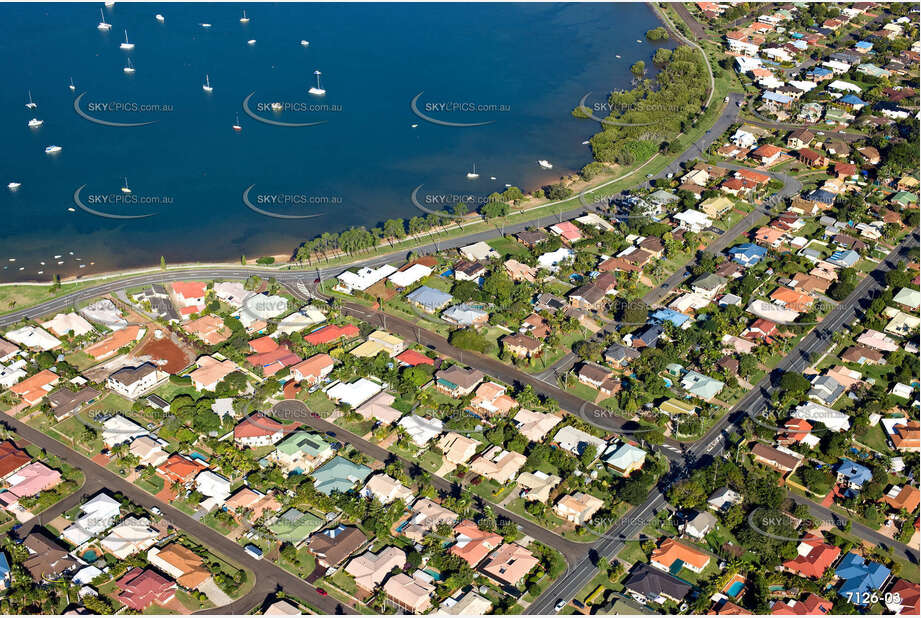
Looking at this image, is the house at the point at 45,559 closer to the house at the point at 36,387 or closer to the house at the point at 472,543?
the house at the point at 36,387

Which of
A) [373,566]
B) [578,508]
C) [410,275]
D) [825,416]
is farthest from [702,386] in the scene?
[373,566]

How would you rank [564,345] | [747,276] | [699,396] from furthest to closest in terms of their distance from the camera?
[747,276] → [564,345] → [699,396]

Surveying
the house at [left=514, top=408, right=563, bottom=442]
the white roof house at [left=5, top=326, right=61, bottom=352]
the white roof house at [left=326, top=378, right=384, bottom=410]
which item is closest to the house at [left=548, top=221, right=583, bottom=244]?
the house at [left=514, top=408, right=563, bottom=442]

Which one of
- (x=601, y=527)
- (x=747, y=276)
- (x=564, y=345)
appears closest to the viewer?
(x=601, y=527)

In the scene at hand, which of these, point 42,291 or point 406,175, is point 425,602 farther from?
point 406,175

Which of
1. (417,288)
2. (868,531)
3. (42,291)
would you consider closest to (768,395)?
(868,531)

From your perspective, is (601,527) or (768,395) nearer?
(601,527)
